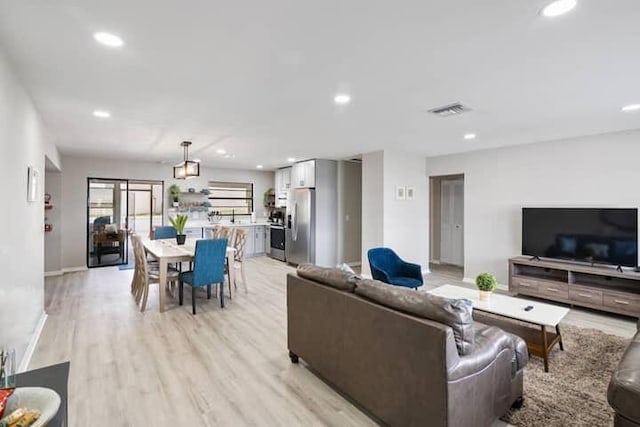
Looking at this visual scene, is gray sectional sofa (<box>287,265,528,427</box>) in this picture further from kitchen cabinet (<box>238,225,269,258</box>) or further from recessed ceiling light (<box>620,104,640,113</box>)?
kitchen cabinet (<box>238,225,269,258</box>)

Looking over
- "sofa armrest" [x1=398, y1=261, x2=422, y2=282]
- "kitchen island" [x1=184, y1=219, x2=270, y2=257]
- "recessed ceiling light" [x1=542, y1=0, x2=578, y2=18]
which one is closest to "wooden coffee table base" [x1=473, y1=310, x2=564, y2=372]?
"sofa armrest" [x1=398, y1=261, x2=422, y2=282]

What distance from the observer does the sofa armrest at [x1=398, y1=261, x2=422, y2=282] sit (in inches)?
176

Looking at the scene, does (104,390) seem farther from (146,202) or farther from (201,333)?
(146,202)

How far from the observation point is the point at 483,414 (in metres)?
1.86

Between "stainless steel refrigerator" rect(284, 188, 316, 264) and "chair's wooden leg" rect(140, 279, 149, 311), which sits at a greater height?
"stainless steel refrigerator" rect(284, 188, 316, 264)

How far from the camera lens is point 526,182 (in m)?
5.29

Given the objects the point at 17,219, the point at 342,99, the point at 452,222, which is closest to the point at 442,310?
the point at 342,99

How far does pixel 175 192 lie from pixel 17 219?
18.1 ft

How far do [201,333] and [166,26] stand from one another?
9.72 ft

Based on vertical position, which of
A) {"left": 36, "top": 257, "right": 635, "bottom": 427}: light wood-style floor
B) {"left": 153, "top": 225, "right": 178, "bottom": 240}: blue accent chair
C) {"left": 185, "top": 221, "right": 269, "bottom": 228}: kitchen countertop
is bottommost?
{"left": 36, "top": 257, "right": 635, "bottom": 427}: light wood-style floor

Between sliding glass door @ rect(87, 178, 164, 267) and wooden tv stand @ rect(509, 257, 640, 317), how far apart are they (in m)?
7.40

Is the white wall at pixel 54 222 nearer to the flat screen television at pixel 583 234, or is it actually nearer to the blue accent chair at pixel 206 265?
the blue accent chair at pixel 206 265

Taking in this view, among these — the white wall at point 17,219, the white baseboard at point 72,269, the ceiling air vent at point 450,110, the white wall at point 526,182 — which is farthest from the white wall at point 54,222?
the white wall at point 526,182

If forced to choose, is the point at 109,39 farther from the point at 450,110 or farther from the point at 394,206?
the point at 394,206
